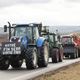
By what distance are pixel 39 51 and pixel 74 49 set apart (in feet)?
44.0

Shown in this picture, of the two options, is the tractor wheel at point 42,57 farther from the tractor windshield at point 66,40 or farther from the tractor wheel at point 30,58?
the tractor windshield at point 66,40

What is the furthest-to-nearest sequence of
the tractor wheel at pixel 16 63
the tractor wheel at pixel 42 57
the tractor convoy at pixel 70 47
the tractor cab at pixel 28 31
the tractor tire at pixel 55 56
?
the tractor convoy at pixel 70 47
the tractor tire at pixel 55 56
the tractor wheel at pixel 42 57
the tractor cab at pixel 28 31
the tractor wheel at pixel 16 63

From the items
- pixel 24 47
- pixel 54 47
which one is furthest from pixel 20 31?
pixel 54 47

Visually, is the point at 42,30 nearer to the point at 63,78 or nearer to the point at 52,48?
the point at 52,48

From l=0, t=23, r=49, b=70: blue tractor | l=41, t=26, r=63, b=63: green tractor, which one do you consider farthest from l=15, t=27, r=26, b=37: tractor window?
l=41, t=26, r=63, b=63: green tractor

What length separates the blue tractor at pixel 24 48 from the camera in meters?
23.8

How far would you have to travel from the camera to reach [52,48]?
32.0m

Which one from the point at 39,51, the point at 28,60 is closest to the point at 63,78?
the point at 28,60

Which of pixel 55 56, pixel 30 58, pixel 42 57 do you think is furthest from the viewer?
pixel 55 56

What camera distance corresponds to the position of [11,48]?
939 inches

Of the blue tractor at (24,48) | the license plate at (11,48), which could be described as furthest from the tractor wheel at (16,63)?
the license plate at (11,48)

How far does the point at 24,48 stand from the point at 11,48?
76cm

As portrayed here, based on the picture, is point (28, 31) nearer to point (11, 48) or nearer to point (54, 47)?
point (11, 48)

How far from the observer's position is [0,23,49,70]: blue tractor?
23.8 m
